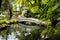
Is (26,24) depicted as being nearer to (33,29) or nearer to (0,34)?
(33,29)

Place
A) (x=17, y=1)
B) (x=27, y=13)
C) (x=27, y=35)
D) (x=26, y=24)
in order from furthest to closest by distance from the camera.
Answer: (x=27, y=13) → (x=26, y=24) → (x=27, y=35) → (x=17, y=1)

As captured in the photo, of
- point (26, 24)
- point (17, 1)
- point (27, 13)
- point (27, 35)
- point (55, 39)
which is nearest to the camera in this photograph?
point (17, 1)

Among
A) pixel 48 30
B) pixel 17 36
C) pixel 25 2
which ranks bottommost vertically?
pixel 17 36

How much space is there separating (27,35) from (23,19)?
902 mm

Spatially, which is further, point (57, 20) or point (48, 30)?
point (57, 20)

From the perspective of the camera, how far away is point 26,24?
6.53 m

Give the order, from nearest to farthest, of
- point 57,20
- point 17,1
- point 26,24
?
point 17,1
point 57,20
point 26,24

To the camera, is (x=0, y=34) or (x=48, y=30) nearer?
(x=48, y=30)

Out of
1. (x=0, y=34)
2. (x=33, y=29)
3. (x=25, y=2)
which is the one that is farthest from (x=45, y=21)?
(x=25, y=2)

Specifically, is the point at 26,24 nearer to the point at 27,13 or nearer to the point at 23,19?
the point at 23,19

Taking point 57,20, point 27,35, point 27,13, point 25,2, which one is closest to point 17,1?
point 25,2

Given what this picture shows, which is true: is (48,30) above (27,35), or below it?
above

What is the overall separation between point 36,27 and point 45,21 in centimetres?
94

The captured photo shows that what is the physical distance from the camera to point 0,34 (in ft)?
19.6
